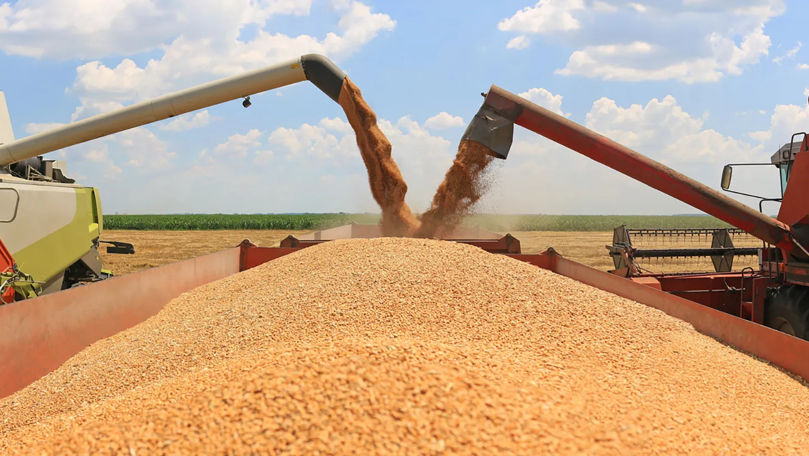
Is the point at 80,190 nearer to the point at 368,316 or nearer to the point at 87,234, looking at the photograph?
the point at 87,234

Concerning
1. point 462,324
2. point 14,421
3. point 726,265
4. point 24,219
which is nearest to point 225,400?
point 14,421

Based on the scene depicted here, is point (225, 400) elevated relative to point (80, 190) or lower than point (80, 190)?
lower

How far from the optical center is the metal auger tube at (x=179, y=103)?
212 inches

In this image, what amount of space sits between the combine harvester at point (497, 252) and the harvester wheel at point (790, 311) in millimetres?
11

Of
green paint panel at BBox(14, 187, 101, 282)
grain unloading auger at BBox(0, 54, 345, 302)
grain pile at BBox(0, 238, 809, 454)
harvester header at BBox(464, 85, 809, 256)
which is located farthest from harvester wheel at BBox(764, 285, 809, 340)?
green paint panel at BBox(14, 187, 101, 282)

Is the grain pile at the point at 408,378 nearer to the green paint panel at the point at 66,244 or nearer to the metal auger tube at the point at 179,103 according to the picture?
the green paint panel at the point at 66,244

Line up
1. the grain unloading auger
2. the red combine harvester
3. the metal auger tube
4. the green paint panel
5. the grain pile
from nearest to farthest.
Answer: the grain pile → the red combine harvester → the green paint panel → the grain unloading auger → the metal auger tube

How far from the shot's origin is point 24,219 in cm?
440

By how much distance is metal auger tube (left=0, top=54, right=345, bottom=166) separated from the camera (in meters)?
5.38

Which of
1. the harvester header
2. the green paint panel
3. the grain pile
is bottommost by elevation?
the grain pile

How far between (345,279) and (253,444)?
7.03 feet

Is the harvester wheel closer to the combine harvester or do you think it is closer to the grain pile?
the combine harvester

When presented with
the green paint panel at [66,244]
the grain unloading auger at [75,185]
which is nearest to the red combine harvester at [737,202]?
the grain unloading auger at [75,185]

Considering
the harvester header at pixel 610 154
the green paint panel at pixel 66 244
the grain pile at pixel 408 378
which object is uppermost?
the harvester header at pixel 610 154
